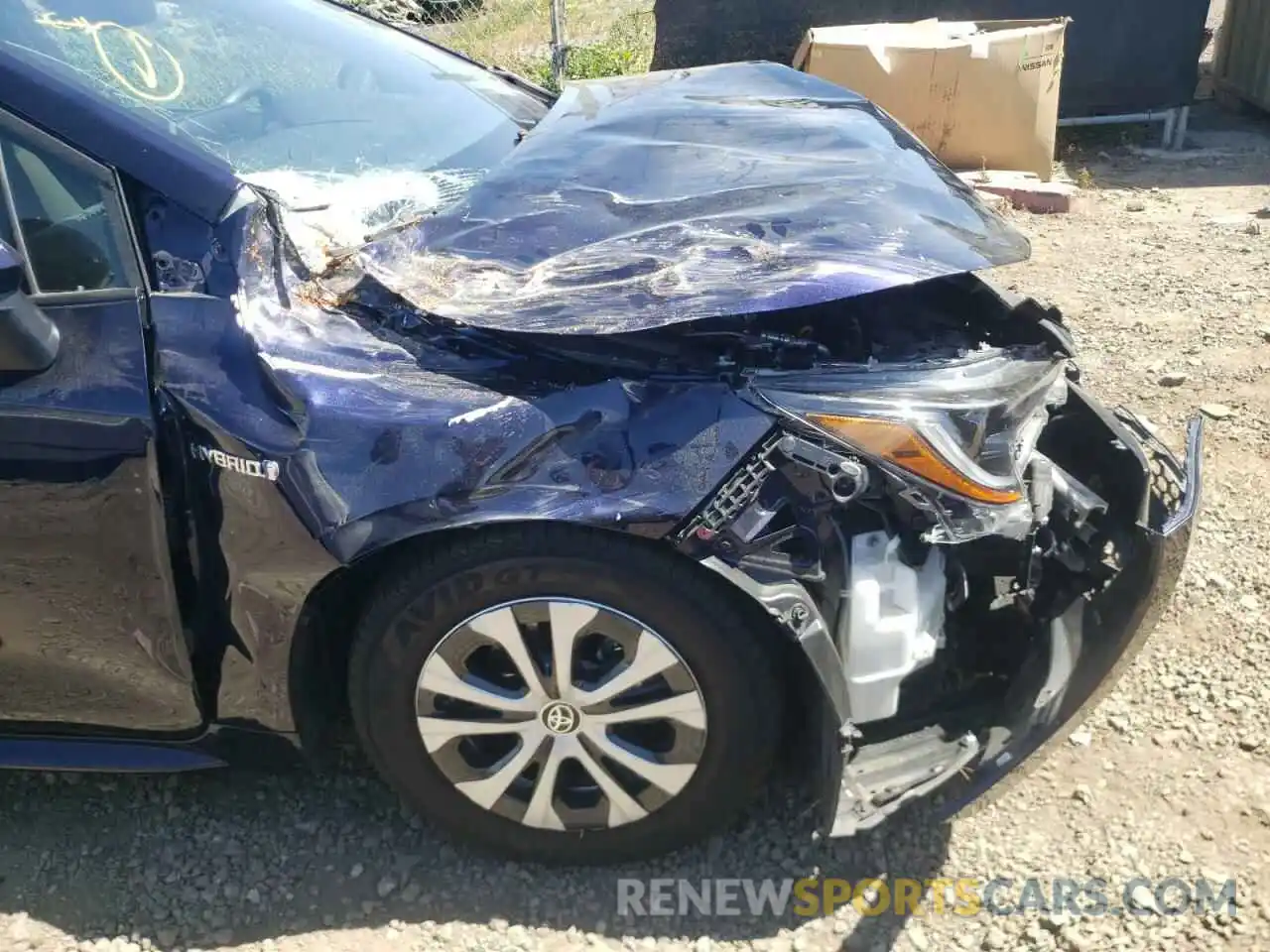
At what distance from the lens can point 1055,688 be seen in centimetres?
212

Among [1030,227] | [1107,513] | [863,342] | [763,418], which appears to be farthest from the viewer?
[1030,227]

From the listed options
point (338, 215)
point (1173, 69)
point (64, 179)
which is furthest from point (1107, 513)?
point (1173, 69)

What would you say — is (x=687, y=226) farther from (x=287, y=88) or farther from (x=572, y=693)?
(x=287, y=88)

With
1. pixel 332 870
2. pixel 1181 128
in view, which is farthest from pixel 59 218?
pixel 1181 128

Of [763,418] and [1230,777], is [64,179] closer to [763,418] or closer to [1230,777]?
[763,418]

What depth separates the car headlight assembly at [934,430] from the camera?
1913 millimetres

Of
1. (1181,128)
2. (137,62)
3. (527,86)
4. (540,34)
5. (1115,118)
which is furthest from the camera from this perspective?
(540,34)

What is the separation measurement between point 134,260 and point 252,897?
1301 millimetres

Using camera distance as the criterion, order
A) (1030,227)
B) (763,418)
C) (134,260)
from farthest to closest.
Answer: (1030,227), (134,260), (763,418)

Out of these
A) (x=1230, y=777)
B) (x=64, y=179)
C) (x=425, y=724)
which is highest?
(x=64, y=179)

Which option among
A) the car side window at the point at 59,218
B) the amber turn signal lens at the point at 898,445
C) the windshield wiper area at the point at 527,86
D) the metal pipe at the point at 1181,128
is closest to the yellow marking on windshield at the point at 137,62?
the car side window at the point at 59,218

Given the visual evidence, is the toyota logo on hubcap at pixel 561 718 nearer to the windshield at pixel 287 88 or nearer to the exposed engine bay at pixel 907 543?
the exposed engine bay at pixel 907 543

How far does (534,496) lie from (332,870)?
104cm

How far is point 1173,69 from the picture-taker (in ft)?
27.9
